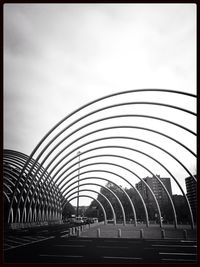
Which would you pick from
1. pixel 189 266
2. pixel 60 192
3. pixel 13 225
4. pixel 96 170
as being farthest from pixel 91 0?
pixel 60 192

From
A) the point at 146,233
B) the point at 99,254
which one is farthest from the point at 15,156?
the point at 99,254

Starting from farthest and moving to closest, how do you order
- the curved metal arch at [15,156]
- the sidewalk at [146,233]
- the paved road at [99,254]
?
1. the curved metal arch at [15,156]
2. the sidewalk at [146,233]
3. the paved road at [99,254]

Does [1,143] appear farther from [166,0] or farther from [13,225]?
[13,225]

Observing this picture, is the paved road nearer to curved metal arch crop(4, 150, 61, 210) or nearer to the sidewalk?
the sidewalk

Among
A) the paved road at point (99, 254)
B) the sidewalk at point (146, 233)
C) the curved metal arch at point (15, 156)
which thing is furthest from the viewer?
the curved metal arch at point (15, 156)

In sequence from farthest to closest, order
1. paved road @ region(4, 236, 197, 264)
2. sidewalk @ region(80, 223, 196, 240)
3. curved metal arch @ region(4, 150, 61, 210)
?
curved metal arch @ region(4, 150, 61, 210) < sidewalk @ region(80, 223, 196, 240) < paved road @ region(4, 236, 197, 264)

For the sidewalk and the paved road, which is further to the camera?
the sidewalk

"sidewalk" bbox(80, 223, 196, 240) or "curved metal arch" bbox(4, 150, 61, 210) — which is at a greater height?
"curved metal arch" bbox(4, 150, 61, 210)

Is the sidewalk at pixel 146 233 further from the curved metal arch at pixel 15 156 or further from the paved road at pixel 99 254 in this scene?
the curved metal arch at pixel 15 156

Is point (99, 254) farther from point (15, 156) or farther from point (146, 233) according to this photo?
point (15, 156)

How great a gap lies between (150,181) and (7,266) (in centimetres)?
14158

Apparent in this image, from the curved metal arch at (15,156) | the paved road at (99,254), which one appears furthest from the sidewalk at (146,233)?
the curved metal arch at (15,156)

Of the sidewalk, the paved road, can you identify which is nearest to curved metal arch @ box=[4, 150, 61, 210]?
the sidewalk

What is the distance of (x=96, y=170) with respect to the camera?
3772 cm
